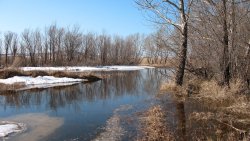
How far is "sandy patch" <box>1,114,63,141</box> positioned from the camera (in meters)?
7.22

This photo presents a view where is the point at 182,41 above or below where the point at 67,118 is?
above

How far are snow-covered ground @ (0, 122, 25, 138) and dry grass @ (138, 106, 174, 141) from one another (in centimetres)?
372

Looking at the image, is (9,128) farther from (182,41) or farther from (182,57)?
(182,41)

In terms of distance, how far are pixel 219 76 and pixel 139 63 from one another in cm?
6532

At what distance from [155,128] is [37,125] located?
12.9ft

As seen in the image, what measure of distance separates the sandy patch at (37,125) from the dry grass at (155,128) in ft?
9.01

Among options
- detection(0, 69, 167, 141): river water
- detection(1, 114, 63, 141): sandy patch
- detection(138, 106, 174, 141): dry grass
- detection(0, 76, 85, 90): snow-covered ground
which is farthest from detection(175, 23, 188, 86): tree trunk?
detection(0, 76, 85, 90): snow-covered ground

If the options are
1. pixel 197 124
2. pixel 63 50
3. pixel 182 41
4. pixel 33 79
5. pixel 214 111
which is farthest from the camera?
pixel 63 50

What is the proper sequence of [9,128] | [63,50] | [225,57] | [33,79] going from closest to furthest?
[9,128], [225,57], [33,79], [63,50]

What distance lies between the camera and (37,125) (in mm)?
8625

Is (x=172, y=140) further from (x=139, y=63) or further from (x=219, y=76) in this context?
(x=139, y=63)

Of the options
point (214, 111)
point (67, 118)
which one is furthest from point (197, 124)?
point (67, 118)

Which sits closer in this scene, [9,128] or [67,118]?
[9,128]

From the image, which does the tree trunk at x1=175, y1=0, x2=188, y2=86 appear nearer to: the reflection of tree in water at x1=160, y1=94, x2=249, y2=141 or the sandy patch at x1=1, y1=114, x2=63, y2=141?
the reflection of tree in water at x1=160, y1=94, x2=249, y2=141
